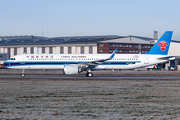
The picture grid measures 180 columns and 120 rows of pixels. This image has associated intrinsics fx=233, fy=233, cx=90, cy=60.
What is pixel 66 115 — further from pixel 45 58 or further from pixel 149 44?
pixel 149 44

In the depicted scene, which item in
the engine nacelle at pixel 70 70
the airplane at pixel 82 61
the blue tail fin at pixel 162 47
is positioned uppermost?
the blue tail fin at pixel 162 47

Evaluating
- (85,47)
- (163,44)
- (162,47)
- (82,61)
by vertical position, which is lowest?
(82,61)

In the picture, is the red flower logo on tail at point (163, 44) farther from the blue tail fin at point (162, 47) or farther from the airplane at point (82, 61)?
Answer: the airplane at point (82, 61)

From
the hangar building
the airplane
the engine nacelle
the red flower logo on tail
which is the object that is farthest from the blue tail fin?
the hangar building

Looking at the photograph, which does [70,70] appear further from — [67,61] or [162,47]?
[162,47]

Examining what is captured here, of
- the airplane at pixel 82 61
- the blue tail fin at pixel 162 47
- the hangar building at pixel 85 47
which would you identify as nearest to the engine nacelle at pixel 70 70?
the airplane at pixel 82 61

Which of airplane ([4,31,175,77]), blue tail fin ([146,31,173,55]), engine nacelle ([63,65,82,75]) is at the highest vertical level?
blue tail fin ([146,31,173,55])

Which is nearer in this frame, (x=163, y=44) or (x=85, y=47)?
(x=163, y=44)

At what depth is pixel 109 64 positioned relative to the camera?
127 feet

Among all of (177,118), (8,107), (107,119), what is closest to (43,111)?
(8,107)

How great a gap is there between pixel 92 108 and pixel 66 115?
1.96 meters

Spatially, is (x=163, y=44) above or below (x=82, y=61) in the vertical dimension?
above

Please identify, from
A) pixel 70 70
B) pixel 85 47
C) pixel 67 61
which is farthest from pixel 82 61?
pixel 85 47

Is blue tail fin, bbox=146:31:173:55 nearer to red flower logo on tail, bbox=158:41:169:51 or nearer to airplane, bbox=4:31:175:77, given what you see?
red flower logo on tail, bbox=158:41:169:51
